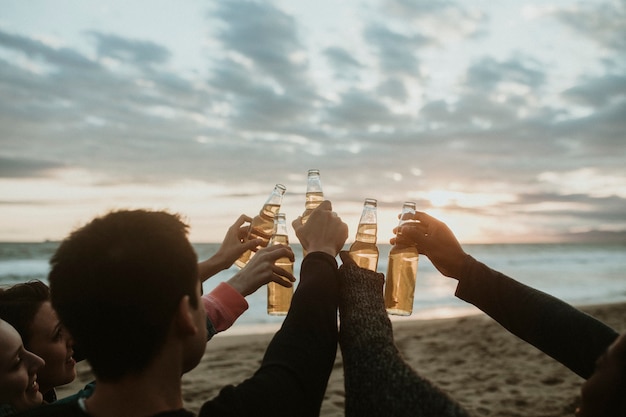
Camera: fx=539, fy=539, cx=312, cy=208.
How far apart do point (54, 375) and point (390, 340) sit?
5.49 ft

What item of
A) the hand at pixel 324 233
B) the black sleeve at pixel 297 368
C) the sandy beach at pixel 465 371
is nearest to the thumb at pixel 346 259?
the hand at pixel 324 233

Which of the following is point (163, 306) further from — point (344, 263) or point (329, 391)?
point (329, 391)

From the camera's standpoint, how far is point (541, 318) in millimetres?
1828

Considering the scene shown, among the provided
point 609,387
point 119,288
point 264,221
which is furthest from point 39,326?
point 609,387

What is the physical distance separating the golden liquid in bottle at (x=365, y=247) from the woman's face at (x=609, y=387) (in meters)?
1.13

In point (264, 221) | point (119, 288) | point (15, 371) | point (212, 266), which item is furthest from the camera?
point (264, 221)

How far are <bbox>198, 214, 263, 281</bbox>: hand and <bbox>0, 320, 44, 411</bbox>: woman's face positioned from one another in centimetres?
75

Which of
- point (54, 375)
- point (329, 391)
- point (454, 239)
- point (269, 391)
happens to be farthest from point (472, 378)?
point (269, 391)

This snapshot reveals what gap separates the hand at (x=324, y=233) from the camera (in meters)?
1.79

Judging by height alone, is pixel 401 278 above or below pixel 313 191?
below

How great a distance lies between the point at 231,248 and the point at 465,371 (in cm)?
508

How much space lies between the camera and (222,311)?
2.09 metres

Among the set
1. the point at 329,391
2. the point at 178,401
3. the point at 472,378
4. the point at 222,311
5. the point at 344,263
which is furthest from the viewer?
the point at 472,378

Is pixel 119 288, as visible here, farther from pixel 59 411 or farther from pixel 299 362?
pixel 299 362
